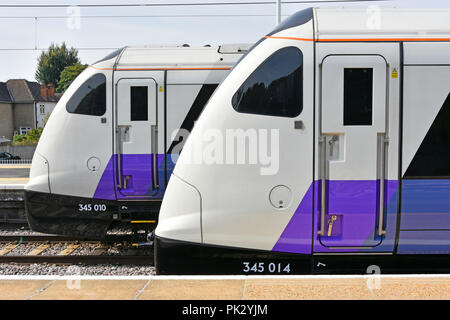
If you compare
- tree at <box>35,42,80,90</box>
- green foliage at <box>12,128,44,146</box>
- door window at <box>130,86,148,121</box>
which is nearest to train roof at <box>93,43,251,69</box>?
door window at <box>130,86,148,121</box>

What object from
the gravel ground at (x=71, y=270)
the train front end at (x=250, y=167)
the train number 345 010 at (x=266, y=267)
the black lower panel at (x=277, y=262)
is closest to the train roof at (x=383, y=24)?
the train front end at (x=250, y=167)

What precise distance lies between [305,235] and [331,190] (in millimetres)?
522

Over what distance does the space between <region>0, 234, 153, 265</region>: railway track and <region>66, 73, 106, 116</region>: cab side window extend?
251cm

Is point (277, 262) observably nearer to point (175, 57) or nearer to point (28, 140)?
point (175, 57)

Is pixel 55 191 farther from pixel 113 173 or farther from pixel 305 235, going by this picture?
pixel 305 235

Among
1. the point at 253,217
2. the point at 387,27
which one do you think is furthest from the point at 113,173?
the point at 387,27

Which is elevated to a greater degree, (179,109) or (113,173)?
(179,109)

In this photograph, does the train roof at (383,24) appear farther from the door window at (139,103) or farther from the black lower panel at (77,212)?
Answer: the black lower panel at (77,212)

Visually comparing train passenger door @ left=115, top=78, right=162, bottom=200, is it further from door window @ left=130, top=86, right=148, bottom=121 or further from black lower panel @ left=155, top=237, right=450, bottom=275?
black lower panel @ left=155, top=237, right=450, bottom=275

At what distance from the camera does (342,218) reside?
4676mm

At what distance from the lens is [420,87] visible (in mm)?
4609

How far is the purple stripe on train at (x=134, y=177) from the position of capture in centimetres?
806

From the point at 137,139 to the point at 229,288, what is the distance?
433cm
